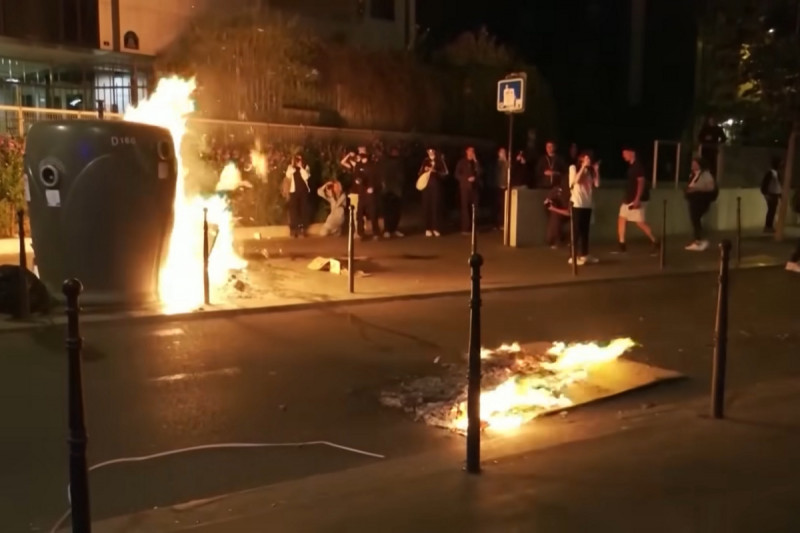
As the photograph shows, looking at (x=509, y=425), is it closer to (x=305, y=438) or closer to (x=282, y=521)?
(x=305, y=438)

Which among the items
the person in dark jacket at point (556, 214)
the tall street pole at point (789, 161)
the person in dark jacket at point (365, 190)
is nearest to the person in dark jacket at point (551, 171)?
the person in dark jacket at point (556, 214)

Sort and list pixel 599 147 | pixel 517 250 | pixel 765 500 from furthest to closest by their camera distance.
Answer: pixel 599 147 → pixel 517 250 → pixel 765 500

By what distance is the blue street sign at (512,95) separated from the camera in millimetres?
16375

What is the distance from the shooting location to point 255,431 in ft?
21.7

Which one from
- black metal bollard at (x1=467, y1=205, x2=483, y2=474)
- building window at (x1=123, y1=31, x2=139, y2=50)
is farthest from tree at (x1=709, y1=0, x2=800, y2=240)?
black metal bollard at (x1=467, y1=205, x2=483, y2=474)

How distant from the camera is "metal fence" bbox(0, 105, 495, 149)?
1752 cm

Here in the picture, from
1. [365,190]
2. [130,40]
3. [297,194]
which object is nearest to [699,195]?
[365,190]

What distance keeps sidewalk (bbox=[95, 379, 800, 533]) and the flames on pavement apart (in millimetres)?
673

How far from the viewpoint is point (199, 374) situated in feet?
26.9

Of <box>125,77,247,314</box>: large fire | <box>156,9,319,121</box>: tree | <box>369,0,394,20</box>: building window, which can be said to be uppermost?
<box>369,0,394,20</box>: building window

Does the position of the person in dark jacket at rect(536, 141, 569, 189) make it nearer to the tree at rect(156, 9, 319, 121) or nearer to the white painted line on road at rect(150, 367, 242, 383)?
the tree at rect(156, 9, 319, 121)

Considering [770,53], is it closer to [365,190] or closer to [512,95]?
[512,95]

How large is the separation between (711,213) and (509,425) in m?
17.4

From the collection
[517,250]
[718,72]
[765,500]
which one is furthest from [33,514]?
[718,72]
